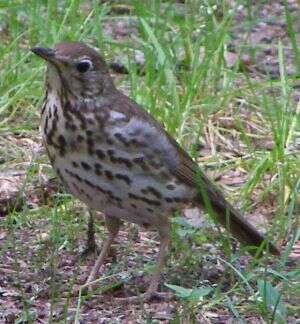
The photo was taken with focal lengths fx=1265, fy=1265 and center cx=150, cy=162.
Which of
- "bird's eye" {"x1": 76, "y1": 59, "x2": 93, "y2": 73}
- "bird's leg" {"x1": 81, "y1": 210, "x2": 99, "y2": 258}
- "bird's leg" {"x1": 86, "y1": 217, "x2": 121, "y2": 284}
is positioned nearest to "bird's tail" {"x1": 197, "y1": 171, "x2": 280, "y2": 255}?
"bird's leg" {"x1": 86, "y1": 217, "x2": 121, "y2": 284}

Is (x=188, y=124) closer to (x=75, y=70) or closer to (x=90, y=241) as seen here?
(x=90, y=241)

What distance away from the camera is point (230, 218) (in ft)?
16.9

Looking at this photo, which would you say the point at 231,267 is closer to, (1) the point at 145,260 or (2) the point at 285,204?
(1) the point at 145,260

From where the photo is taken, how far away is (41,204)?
5.94 m

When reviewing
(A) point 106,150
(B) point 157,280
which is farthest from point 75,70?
(B) point 157,280

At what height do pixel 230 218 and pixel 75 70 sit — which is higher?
pixel 75 70

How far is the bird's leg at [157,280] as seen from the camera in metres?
4.79

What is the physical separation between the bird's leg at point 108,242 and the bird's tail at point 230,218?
356 millimetres

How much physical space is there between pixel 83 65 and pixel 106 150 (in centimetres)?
35

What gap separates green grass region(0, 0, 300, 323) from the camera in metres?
4.79

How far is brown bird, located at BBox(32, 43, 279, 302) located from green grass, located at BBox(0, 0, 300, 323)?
0.68ft

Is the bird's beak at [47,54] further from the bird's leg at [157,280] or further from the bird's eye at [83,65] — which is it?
the bird's leg at [157,280]

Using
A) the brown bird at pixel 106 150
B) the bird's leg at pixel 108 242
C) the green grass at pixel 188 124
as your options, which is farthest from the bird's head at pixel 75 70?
the green grass at pixel 188 124

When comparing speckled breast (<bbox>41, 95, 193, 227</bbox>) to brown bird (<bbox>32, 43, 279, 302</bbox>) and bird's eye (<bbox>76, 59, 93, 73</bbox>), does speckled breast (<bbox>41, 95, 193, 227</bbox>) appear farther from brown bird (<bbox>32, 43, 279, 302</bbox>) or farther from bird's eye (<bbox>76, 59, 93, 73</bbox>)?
bird's eye (<bbox>76, 59, 93, 73</bbox>)
